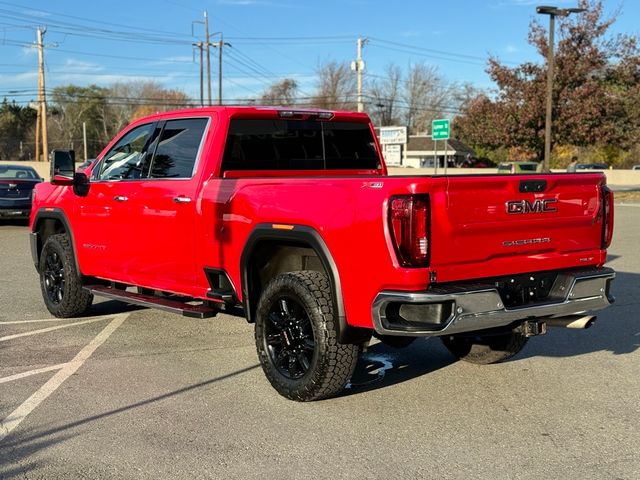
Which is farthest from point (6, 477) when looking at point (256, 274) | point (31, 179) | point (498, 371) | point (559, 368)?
point (31, 179)

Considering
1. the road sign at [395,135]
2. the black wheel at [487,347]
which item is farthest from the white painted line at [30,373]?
the road sign at [395,135]

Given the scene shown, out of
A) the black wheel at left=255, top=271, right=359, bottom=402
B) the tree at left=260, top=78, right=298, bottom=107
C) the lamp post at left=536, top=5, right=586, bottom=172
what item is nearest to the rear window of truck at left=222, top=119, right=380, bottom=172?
the black wheel at left=255, top=271, right=359, bottom=402

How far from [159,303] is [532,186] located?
327 centimetres

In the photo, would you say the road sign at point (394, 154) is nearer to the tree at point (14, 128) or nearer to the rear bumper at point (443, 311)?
the rear bumper at point (443, 311)

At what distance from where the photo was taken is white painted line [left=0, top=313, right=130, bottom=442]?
4645mm

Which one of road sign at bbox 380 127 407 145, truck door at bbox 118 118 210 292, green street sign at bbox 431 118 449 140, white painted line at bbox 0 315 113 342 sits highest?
road sign at bbox 380 127 407 145

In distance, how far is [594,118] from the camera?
101 feet

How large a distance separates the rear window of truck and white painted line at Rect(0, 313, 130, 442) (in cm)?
202

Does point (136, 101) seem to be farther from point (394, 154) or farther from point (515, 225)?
point (515, 225)

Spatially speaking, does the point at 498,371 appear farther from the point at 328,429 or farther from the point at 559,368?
the point at 328,429

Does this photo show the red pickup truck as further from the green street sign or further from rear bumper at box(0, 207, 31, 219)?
the green street sign

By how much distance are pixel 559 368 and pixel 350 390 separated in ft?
5.91

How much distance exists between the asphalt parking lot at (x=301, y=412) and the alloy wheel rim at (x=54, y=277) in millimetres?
588

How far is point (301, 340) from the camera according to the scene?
509cm
